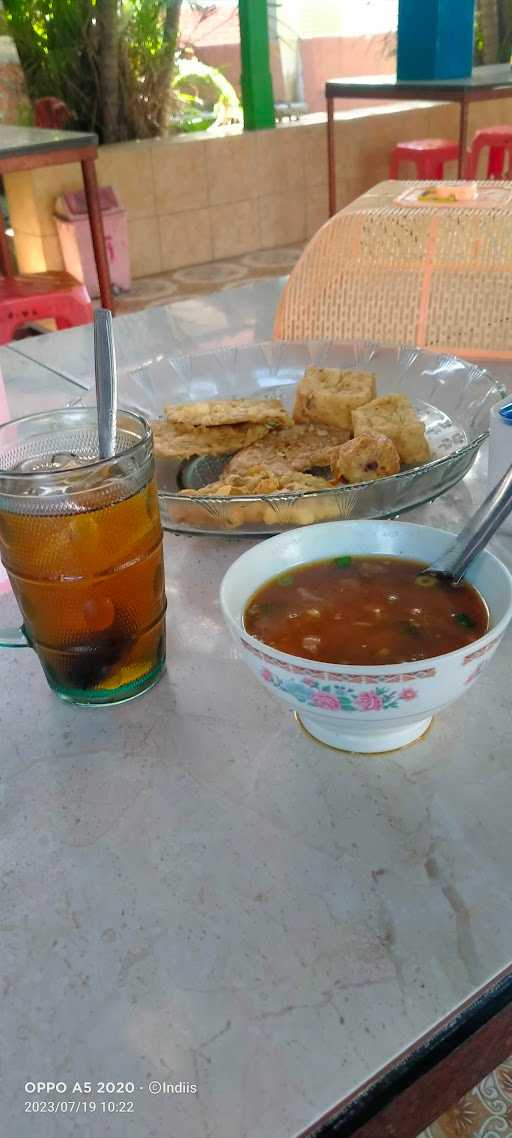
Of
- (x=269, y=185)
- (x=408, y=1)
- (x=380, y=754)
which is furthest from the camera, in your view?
(x=269, y=185)

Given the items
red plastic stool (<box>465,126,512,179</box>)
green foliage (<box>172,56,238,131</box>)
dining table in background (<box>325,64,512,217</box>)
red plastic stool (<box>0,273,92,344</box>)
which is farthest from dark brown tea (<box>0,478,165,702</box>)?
green foliage (<box>172,56,238,131</box>)

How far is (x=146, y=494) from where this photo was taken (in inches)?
22.0

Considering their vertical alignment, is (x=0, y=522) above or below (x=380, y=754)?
above

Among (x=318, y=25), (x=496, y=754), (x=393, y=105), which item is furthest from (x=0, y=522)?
(x=318, y=25)

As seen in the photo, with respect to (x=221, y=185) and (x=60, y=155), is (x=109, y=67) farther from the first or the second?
(x=60, y=155)

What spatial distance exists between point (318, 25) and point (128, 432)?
5.93 meters

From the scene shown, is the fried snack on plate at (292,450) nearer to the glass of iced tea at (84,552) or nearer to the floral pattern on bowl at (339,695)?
the glass of iced tea at (84,552)

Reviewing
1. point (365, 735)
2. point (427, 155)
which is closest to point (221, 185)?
point (427, 155)

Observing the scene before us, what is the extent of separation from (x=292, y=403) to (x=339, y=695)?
0.55m

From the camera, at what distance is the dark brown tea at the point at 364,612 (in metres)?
0.50

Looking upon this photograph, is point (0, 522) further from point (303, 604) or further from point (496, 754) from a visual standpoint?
point (496, 754)

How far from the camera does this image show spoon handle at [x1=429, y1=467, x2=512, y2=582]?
0.54m

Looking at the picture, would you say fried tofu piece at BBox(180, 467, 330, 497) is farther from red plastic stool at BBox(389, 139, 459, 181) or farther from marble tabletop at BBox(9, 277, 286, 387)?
red plastic stool at BBox(389, 139, 459, 181)

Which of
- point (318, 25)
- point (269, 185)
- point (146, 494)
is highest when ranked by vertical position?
point (318, 25)
